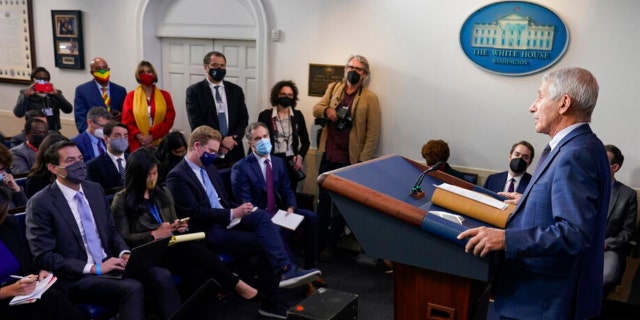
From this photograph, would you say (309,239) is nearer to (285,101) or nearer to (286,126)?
(286,126)

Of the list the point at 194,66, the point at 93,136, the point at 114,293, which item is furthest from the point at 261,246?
the point at 194,66

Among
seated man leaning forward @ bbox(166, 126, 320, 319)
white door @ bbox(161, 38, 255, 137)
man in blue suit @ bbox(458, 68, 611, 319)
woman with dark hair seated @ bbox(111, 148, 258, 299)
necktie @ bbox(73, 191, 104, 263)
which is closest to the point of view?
man in blue suit @ bbox(458, 68, 611, 319)

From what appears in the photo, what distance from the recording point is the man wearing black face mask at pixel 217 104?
452cm

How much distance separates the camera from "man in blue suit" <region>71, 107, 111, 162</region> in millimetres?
3996

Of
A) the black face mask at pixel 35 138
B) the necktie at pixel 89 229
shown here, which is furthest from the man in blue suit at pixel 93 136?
the necktie at pixel 89 229

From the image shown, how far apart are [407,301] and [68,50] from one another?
553 centimetres

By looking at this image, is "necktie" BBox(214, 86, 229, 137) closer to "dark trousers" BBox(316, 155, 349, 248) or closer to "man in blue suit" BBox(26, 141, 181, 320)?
"dark trousers" BBox(316, 155, 349, 248)

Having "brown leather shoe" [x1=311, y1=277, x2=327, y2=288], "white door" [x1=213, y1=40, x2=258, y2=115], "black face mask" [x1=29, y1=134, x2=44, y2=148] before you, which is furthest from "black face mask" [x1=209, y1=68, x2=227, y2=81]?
"brown leather shoe" [x1=311, y1=277, x2=327, y2=288]

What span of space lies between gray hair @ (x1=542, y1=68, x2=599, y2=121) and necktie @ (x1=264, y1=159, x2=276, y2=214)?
258 centimetres

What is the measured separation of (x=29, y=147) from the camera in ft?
13.0

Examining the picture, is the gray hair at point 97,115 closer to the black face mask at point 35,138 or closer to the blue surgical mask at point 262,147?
the black face mask at point 35,138

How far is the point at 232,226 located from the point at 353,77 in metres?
1.68

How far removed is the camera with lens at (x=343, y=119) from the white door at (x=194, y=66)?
116cm

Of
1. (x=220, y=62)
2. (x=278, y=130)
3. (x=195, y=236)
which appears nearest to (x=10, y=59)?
(x=220, y=62)
